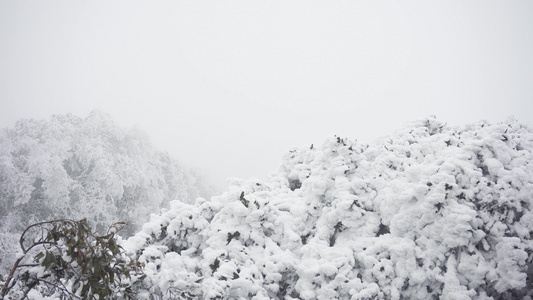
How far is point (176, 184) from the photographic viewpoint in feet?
77.7

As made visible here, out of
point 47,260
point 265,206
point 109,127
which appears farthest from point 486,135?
point 109,127

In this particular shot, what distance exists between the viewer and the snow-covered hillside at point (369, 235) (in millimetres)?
4141

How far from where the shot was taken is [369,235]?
5.09 meters

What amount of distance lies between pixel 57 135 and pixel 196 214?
1478cm

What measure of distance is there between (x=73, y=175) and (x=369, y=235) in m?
17.6

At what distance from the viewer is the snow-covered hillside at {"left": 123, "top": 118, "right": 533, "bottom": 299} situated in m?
4.14

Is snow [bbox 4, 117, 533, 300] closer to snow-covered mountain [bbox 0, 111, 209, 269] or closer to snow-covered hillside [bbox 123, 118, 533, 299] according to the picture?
snow-covered hillside [bbox 123, 118, 533, 299]

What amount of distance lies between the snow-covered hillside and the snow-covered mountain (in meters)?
10.9

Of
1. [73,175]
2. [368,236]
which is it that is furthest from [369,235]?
[73,175]

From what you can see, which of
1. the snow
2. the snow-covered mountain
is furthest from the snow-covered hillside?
the snow-covered mountain

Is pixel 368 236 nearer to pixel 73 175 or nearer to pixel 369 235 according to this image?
pixel 369 235

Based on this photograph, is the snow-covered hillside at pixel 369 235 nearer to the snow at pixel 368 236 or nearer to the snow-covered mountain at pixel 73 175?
the snow at pixel 368 236

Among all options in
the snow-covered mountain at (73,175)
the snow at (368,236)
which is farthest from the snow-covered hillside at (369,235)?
the snow-covered mountain at (73,175)

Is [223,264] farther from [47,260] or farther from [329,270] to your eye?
[47,260]
